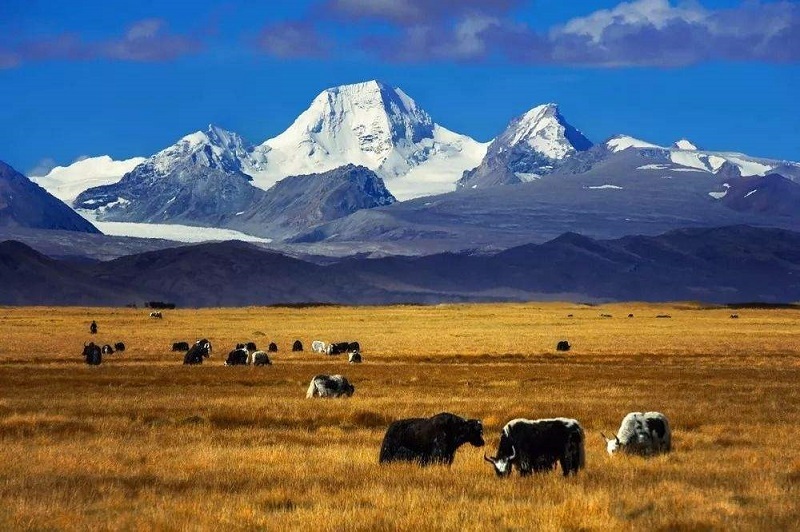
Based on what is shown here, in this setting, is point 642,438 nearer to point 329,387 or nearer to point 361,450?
point 361,450

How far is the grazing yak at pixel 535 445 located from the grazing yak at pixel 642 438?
11.6 ft

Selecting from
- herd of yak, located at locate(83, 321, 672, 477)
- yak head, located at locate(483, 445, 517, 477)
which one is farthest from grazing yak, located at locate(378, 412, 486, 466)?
yak head, located at locate(483, 445, 517, 477)

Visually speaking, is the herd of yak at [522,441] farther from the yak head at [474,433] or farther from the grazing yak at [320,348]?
the grazing yak at [320,348]

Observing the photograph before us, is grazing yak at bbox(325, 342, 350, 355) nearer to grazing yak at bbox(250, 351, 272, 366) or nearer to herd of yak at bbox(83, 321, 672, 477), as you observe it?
grazing yak at bbox(250, 351, 272, 366)

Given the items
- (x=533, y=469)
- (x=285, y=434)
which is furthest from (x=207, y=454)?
(x=533, y=469)

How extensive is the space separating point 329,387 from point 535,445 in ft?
56.4

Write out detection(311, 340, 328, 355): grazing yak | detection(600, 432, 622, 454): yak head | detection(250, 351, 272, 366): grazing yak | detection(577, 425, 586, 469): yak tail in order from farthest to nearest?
1. detection(311, 340, 328, 355): grazing yak
2. detection(250, 351, 272, 366): grazing yak
3. detection(600, 432, 622, 454): yak head
4. detection(577, 425, 586, 469): yak tail

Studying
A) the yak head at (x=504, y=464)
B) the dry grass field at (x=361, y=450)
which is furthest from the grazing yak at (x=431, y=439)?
the yak head at (x=504, y=464)

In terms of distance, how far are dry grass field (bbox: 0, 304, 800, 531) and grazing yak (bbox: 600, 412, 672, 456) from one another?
0.45m

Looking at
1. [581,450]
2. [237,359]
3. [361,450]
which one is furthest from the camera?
[237,359]

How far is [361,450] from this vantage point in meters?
23.5

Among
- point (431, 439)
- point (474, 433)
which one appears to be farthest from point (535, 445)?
point (431, 439)

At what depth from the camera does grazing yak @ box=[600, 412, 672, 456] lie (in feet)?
75.7

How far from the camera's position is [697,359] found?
60594mm
